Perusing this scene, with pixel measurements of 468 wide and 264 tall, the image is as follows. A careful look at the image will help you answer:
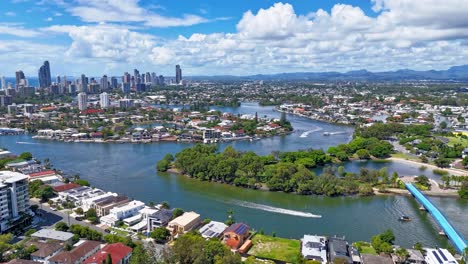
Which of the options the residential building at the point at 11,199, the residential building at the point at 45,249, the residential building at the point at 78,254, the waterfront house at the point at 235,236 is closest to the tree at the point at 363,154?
the waterfront house at the point at 235,236

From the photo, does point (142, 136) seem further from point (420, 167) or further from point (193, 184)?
point (420, 167)

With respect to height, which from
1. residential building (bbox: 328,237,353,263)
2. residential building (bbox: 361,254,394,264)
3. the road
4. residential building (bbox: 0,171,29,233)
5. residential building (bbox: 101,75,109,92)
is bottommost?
the road

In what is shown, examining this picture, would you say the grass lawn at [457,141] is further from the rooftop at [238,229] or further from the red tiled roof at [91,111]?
the red tiled roof at [91,111]

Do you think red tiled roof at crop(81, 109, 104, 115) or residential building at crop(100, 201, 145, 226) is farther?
red tiled roof at crop(81, 109, 104, 115)

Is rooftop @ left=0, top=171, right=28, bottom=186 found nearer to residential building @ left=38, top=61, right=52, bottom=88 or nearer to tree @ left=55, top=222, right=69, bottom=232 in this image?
tree @ left=55, top=222, right=69, bottom=232

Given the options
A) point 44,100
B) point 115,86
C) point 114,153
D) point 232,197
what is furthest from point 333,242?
point 115,86

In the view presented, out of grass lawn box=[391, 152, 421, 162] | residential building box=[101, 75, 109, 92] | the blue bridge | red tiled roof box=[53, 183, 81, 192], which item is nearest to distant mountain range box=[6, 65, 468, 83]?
residential building box=[101, 75, 109, 92]

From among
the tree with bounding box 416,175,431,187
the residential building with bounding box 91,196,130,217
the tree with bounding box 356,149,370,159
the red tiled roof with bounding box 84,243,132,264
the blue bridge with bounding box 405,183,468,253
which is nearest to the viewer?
the red tiled roof with bounding box 84,243,132,264
